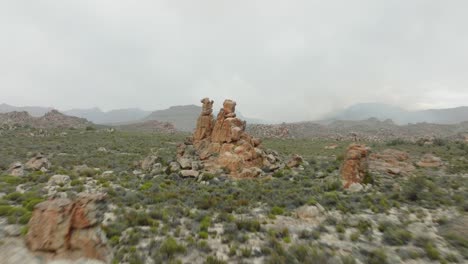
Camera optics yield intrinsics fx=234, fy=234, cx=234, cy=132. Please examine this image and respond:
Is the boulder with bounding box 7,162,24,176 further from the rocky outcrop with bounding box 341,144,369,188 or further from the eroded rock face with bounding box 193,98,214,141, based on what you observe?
the rocky outcrop with bounding box 341,144,369,188

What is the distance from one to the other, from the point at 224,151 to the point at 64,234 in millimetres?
22883

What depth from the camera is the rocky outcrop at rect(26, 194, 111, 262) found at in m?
9.48

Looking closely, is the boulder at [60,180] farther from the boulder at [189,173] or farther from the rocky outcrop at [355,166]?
the rocky outcrop at [355,166]

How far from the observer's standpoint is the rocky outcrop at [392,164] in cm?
2638

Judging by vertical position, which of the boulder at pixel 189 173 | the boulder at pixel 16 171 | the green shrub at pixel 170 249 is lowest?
the boulder at pixel 189 173

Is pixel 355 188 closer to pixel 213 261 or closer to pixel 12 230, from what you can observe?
pixel 213 261

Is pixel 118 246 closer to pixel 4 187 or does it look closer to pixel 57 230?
pixel 57 230

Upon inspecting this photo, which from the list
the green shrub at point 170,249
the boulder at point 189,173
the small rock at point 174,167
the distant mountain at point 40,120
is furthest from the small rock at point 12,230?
the distant mountain at point 40,120

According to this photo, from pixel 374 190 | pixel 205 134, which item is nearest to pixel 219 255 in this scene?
pixel 374 190

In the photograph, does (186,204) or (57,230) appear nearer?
(57,230)

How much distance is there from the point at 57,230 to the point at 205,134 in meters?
29.8

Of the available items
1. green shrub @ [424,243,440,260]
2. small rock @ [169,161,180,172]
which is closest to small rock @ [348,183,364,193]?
green shrub @ [424,243,440,260]

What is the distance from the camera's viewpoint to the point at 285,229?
12367 mm

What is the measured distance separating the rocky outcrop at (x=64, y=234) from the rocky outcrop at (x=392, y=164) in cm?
2825
